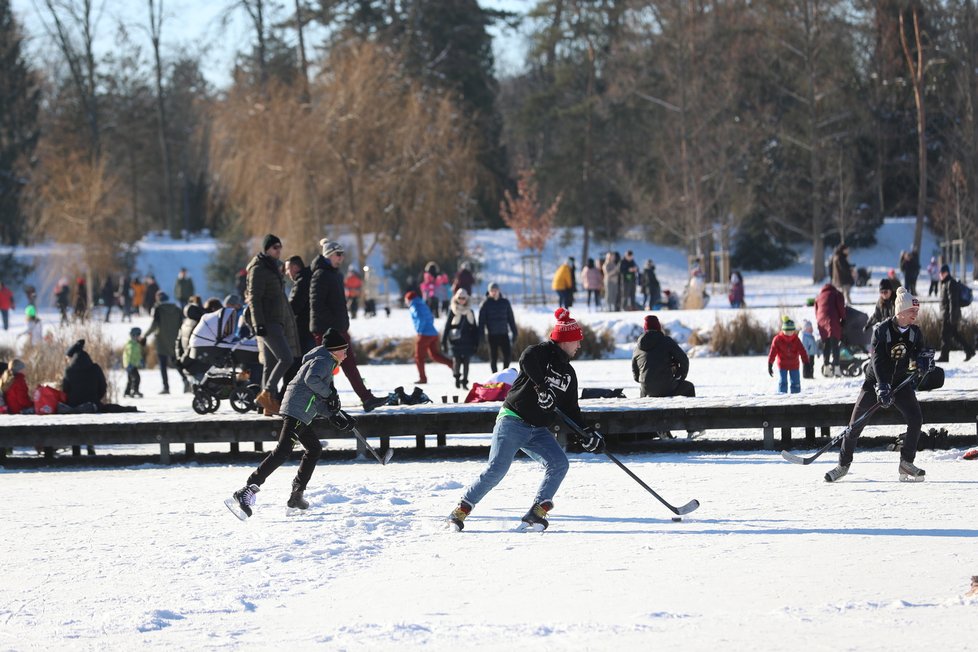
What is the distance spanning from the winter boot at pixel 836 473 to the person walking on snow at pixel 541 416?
8.66ft

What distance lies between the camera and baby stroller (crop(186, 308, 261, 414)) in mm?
16312

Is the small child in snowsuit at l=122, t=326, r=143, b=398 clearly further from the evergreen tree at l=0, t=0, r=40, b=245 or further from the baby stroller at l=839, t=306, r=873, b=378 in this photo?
the evergreen tree at l=0, t=0, r=40, b=245

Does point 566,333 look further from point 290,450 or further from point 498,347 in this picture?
point 498,347

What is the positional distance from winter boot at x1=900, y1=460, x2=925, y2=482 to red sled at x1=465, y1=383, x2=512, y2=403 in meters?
4.74

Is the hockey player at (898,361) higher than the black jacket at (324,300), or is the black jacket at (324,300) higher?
the black jacket at (324,300)

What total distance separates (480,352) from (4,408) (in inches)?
428

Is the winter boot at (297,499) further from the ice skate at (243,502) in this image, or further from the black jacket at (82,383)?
the black jacket at (82,383)

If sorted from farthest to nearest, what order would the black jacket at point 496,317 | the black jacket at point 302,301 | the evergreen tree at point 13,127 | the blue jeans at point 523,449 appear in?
1. the evergreen tree at point 13,127
2. the black jacket at point 496,317
3. the black jacket at point 302,301
4. the blue jeans at point 523,449

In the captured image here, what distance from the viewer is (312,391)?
937 cm

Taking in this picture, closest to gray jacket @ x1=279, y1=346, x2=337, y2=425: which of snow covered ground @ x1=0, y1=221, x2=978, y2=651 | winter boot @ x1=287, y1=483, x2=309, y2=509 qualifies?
winter boot @ x1=287, y1=483, x2=309, y2=509

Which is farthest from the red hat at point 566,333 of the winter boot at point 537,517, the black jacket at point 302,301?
the black jacket at point 302,301

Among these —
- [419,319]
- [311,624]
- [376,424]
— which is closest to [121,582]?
[311,624]

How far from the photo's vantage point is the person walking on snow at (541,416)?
8.41 metres

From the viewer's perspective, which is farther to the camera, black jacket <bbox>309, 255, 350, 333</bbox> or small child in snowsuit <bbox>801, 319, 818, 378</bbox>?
small child in snowsuit <bbox>801, 319, 818, 378</bbox>
